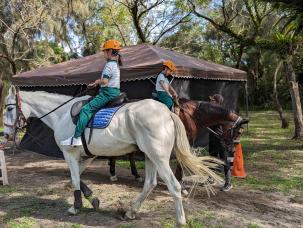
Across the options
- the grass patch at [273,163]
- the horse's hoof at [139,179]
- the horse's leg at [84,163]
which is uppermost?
the horse's leg at [84,163]

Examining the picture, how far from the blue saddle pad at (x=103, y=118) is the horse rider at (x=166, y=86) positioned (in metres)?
1.67

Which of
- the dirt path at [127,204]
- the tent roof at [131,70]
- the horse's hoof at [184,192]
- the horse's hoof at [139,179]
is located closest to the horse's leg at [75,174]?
the dirt path at [127,204]

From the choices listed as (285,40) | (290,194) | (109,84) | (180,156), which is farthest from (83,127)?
(285,40)

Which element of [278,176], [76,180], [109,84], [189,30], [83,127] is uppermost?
[189,30]

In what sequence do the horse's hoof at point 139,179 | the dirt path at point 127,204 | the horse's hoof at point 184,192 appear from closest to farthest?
1. the dirt path at point 127,204
2. the horse's hoof at point 184,192
3. the horse's hoof at point 139,179

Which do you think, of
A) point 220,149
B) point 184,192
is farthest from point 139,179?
point 220,149

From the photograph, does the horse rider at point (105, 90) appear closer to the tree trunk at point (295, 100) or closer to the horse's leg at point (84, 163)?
the horse's leg at point (84, 163)

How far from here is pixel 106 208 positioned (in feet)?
19.4

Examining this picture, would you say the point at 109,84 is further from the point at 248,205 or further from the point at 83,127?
the point at 248,205

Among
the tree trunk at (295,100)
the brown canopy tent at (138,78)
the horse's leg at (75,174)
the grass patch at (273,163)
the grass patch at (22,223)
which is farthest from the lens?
the tree trunk at (295,100)

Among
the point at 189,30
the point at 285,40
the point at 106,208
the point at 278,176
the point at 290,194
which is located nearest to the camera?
the point at 106,208

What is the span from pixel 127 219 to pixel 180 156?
1100mm

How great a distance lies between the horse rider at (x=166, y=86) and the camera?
680cm

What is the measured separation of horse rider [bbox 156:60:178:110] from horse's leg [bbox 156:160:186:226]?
2205 mm
